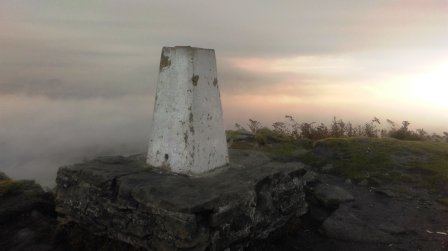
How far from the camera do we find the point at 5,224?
781 centimetres

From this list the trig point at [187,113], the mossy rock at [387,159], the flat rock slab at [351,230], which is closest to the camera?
the trig point at [187,113]

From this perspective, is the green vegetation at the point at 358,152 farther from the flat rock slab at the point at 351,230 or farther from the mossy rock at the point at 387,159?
the flat rock slab at the point at 351,230

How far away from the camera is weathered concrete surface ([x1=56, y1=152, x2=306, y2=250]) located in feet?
19.3

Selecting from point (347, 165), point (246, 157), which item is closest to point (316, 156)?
point (347, 165)

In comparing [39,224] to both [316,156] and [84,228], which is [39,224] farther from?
[316,156]

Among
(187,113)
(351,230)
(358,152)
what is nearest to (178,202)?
(187,113)

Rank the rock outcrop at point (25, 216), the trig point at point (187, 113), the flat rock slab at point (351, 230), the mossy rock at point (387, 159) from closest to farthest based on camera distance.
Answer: the trig point at point (187, 113)
the rock outcrop at point (25, 216)
the flat rock slab at point (351, 230)
the mossy rock at point (387, 159)

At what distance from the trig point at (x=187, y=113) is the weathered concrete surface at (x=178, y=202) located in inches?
11.2

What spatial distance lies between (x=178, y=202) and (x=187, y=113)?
168 cm

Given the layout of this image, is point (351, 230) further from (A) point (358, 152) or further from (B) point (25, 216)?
(B) point (25, 216)

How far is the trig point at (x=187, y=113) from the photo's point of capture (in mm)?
6934

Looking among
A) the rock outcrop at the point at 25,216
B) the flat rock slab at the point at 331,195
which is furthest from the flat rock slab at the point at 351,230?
the rock outcrop at the point at 25,216

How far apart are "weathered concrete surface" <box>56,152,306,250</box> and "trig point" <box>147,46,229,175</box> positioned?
0.28 metres

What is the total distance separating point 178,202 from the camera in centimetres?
585
